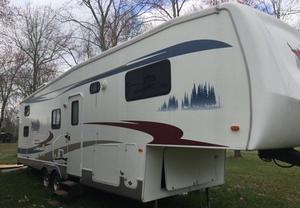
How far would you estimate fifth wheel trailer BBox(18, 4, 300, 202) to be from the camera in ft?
16.9

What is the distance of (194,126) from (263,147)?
3.82 feet

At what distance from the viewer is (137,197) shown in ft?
22.7

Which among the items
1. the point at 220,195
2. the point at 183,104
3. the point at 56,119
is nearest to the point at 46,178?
the point at 56,119

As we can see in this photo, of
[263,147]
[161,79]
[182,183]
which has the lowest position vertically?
[182,183]

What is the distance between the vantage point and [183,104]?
610cm

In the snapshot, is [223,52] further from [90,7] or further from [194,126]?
[90,7]

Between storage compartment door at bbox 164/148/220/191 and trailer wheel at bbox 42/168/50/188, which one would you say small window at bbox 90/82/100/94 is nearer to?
storage compartment door at bbox 164/148/220/191

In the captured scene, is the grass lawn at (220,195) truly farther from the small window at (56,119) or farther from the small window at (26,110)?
the small window at (26,110)

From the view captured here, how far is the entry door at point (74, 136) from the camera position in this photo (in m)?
9.20

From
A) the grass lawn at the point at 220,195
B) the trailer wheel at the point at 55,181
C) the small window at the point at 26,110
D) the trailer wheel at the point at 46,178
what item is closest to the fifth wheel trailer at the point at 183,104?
the trailer wheel at the point at 55,181

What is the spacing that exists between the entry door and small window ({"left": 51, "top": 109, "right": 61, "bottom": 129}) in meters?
0.76

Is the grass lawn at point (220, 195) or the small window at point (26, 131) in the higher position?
the small window at point (26, 131)

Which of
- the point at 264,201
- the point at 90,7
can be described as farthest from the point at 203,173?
the point at 90,7

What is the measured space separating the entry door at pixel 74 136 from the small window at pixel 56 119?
755 millimetres
